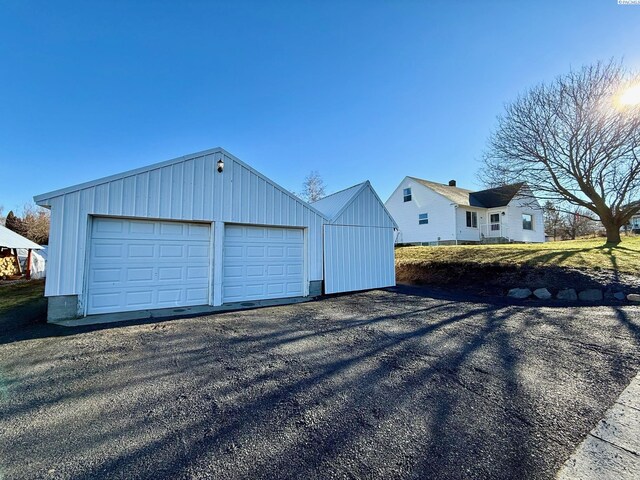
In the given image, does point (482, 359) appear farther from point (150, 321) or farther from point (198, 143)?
point (198, 143)

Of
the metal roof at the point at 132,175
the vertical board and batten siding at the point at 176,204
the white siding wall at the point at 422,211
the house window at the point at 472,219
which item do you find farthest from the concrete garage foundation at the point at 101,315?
the house window at the point at 472,219

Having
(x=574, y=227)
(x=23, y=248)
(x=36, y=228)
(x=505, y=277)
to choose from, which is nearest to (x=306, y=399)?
(x=505, y=277)

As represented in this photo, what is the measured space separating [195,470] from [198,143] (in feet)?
34.7

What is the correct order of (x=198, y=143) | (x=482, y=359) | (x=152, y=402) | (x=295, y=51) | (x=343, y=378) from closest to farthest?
(x=152, y=402) < (x=343, y=378) < (x=482, y=359) < (x=295, y=51) < (x=198, y=143)

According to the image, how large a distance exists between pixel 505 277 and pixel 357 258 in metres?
5.26

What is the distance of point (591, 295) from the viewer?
7648 mm

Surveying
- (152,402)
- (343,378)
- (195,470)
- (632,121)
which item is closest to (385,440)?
(343,378)

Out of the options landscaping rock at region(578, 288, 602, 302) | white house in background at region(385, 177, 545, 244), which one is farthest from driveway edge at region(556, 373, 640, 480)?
white house in background at region(385, 177, 545, 244)

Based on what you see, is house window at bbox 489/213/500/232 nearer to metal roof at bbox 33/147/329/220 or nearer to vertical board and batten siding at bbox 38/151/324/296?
vertical board and batten siding at bbox 38/151/324/296

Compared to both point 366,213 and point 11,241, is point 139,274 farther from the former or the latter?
point 11,241

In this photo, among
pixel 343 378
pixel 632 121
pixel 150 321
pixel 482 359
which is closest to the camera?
pixel 343 378

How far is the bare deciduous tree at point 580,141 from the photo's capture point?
12141 mm

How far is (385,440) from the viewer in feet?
7.02

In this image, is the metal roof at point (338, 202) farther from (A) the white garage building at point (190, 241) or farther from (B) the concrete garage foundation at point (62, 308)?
(B) the concrete garage foundation at point (62, 308)
